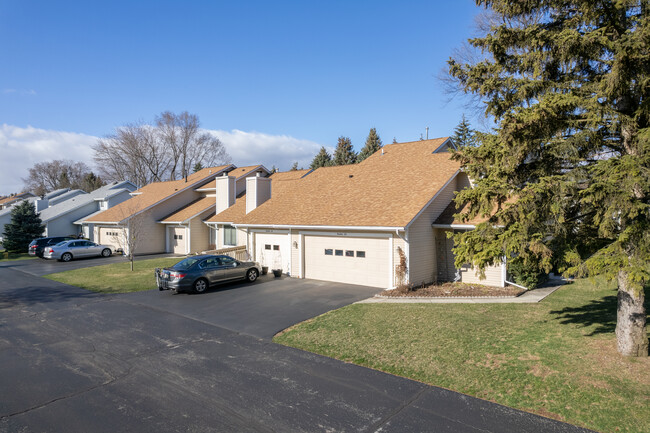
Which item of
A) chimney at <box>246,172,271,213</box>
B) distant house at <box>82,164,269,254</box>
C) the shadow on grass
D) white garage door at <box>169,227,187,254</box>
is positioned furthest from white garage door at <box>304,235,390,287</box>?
white garage door at <box>169,227,187,254</box>

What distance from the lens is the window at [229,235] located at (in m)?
26.9

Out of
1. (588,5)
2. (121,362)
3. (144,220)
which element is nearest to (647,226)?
(588,5)

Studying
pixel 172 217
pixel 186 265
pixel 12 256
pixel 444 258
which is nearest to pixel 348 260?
pixel 444 258

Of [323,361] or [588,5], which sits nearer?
[588,5]

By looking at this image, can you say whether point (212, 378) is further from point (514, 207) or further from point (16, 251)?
point (16, 251)

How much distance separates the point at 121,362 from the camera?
8461mm

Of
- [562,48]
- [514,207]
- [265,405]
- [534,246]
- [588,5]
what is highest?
[588,5]

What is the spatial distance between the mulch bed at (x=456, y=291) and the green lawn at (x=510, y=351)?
1.56 m

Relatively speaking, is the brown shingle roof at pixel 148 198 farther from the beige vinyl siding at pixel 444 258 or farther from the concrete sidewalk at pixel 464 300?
the beige vinyl siding at pixel 444 258

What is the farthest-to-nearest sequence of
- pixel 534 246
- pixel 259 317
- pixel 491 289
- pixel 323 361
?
pixel 491 289, pixel 259 317, pixel 323 361, pixel 534 246

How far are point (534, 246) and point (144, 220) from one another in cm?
2957

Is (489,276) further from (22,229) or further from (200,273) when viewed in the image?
(22,229)

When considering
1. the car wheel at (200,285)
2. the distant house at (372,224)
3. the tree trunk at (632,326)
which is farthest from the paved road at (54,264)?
the tree trunk at (632,326)

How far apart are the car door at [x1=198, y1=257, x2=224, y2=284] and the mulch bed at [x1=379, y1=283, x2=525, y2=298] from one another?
23.9 feet
